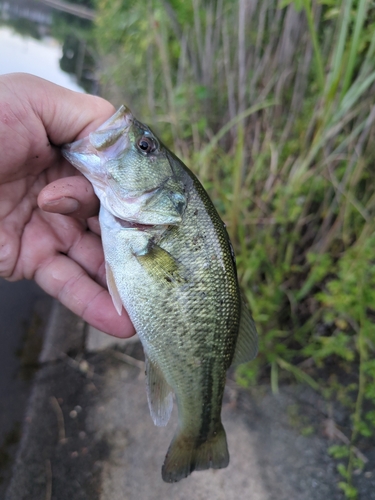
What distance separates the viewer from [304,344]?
241 cm

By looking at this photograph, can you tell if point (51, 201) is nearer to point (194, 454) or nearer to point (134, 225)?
point (134, 225)

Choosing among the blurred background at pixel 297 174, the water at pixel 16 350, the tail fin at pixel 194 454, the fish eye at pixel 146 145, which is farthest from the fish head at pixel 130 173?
the water at pixel 16 350

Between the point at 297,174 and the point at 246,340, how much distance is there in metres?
1.20

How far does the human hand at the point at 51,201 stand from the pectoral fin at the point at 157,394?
264mm

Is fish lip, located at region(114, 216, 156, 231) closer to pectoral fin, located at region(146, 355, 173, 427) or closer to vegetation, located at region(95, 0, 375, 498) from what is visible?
pectoral fin, located at region(146, 355, 173, 427)

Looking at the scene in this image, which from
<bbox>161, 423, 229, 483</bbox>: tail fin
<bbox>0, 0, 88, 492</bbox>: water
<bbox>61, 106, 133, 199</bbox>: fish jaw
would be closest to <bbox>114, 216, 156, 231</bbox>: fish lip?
<bbox>61, 106, 133, 199</bbox>: fish jaw

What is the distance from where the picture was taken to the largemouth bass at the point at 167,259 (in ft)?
4.30

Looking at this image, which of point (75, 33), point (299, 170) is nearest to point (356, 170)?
point (299, 170)

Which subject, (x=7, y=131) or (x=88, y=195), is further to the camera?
(x=88, y=195)

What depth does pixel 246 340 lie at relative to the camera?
146 cm

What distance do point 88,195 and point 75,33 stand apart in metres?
13.1

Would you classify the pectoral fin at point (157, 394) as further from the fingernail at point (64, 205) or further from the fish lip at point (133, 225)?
the fingernail at point (64, 205)

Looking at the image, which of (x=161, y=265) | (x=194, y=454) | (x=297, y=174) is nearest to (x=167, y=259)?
(x=161, y=265)

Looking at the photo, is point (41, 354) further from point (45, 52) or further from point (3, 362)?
point (45, 52)
